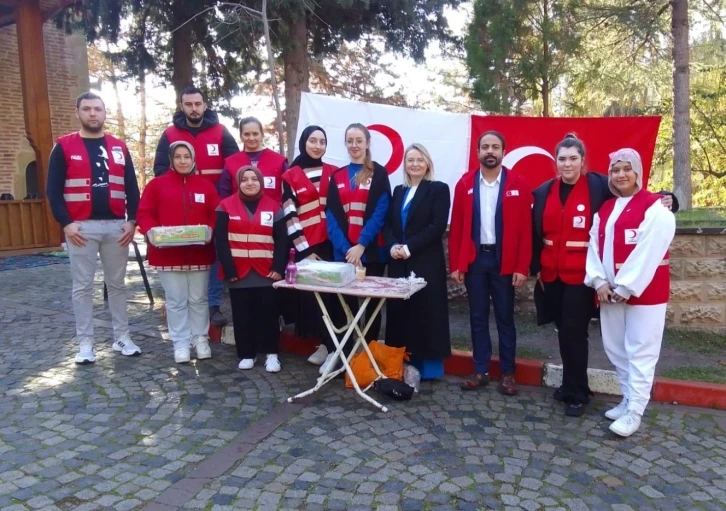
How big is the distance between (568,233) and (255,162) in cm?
271

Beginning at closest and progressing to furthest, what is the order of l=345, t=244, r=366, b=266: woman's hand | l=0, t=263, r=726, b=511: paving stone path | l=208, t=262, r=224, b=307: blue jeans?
l=0, t=263, r=726, b=511: paving stone path
l=345, t=244, r=366, b=266: woman's hand
l=208, t=262, r=224, b=307: blue jeans

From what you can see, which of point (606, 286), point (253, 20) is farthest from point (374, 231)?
point (253, 20)

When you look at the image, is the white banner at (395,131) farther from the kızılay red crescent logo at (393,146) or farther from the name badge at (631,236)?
the name badge at (631,236)

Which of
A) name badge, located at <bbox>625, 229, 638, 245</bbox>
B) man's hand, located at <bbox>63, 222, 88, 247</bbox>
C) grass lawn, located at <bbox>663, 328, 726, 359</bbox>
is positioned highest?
man's hand, located at <bbox>63, 222, 88, 247</bbox>

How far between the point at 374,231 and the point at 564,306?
5.02 ft

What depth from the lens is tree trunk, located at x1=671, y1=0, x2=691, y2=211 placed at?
1073 centimetres

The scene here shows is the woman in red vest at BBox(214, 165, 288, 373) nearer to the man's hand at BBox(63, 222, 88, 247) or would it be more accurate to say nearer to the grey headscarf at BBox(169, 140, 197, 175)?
the grey headscarf at BBox(169, 140, 197, 175)

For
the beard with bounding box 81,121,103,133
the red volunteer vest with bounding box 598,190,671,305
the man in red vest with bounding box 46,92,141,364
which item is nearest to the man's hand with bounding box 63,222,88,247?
the man in red vest with bounding box 46,92,141,364

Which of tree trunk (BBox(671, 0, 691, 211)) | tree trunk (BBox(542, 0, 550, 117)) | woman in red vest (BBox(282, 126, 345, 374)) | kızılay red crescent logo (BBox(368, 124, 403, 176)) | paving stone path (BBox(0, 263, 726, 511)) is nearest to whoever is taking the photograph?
paving stone path (BBox(0, 263, 726, 511))

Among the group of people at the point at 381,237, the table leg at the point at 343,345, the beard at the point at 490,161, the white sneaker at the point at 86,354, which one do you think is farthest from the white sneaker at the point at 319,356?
the beard at the point at 490,161

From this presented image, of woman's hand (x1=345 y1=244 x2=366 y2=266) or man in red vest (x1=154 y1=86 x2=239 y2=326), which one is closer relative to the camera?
woman's hand (x1=345 y1=244 x2=366 y2=266)

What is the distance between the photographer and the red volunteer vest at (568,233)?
3990 millimetres

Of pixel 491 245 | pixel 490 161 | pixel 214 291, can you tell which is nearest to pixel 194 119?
pixel 214 291

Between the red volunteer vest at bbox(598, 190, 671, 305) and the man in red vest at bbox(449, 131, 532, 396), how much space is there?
68 centimetres
